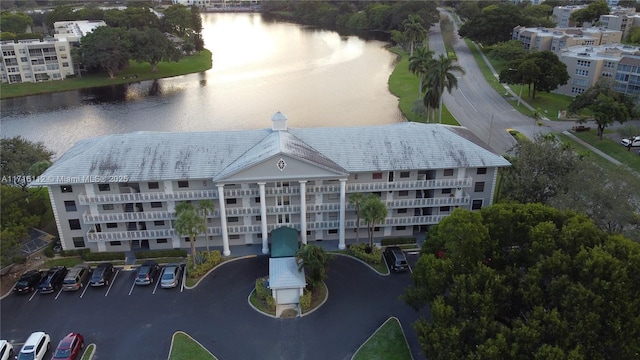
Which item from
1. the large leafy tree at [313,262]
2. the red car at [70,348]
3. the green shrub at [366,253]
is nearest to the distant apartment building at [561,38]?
the green shrub at [366,253]

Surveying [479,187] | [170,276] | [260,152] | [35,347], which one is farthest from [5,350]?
[479,187]

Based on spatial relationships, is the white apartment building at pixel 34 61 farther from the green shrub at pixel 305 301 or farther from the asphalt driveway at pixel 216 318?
the green shrub at pixel 305 301

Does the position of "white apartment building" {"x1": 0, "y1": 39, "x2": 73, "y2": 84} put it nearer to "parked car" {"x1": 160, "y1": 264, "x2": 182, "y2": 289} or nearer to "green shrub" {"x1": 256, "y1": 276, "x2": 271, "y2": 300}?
"parked car" {"x1": 160, "y1": 264, "x2": 182, "y2": 289}

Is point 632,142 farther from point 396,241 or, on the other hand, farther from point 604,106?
point 396,241

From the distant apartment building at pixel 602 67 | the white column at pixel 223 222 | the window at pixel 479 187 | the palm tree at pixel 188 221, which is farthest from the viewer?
the distant apartment building at pixel 602 67

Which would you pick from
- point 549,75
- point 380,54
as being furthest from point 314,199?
point 380,54

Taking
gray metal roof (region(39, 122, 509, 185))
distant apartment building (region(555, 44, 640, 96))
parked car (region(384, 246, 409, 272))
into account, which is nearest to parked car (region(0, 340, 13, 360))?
gray metal roof (region(39, 122, 509, 185))
